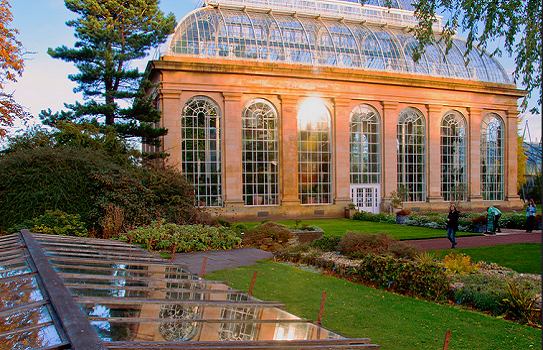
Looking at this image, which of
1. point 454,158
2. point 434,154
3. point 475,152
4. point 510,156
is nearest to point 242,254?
point 434,154

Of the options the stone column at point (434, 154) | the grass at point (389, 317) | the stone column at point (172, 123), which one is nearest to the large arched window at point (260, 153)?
the stone column at point (172, 123)

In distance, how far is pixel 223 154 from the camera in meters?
32.0

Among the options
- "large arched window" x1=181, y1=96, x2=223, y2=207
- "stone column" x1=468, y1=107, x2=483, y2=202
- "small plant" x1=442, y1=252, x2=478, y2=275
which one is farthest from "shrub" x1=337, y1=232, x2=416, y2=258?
"stone column" x1=468, y1=107, x2=483, y2=202

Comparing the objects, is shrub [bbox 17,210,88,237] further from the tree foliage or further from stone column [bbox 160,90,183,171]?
stone column [bbox 160,90,183,171]

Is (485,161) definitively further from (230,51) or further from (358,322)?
(358,322)

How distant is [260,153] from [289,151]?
2.25 meters

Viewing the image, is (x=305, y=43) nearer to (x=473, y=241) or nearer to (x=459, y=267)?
(x=473, y=241)

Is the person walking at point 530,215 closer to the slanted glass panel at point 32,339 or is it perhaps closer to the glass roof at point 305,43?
the glass roof at point 305,43

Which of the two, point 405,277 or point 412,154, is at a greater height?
point 412,154

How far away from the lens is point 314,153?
34875mm

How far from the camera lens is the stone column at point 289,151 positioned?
33.3 m

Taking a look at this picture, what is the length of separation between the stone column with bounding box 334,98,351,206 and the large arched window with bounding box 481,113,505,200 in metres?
14.1

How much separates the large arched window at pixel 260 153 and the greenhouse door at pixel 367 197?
22.8ft

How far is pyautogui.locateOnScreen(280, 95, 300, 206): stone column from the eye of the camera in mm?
33312
